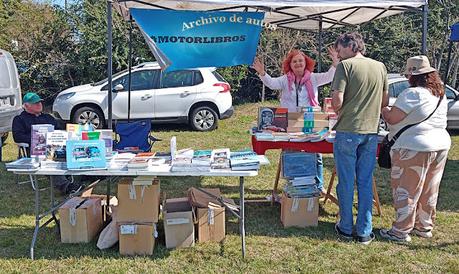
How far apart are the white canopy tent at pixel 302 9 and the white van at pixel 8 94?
2.90m

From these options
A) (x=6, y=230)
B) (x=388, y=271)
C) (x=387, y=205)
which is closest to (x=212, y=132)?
(x=387, y=205)

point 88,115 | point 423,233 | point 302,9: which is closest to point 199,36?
point 302,9

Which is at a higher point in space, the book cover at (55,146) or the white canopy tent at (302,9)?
the white canopy tent at (302,9)

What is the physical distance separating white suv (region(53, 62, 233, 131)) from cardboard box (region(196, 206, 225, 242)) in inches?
225

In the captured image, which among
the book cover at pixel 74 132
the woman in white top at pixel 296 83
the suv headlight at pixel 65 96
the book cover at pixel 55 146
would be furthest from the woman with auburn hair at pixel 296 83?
the suv headlight at pixel 65 96

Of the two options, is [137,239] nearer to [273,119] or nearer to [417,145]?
[273,119]

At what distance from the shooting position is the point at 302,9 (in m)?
5.40

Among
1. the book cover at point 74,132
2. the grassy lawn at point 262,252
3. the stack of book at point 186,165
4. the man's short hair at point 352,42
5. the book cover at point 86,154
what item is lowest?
the grassy lawn at point 262,252

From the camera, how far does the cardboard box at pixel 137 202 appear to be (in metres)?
3.67

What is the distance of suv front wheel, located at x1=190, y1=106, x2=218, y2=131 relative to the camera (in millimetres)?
9633

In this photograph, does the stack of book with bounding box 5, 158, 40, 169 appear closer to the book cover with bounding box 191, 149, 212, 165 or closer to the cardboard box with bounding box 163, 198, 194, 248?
the cardboard box with bounding box 163, 198, 194, 248

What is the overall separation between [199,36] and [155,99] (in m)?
4.71

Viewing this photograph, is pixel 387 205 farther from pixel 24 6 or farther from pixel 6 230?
pixel 24 6

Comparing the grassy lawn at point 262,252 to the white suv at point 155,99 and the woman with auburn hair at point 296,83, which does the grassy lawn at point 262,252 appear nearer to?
the woman with auburn hair at point 296,83
